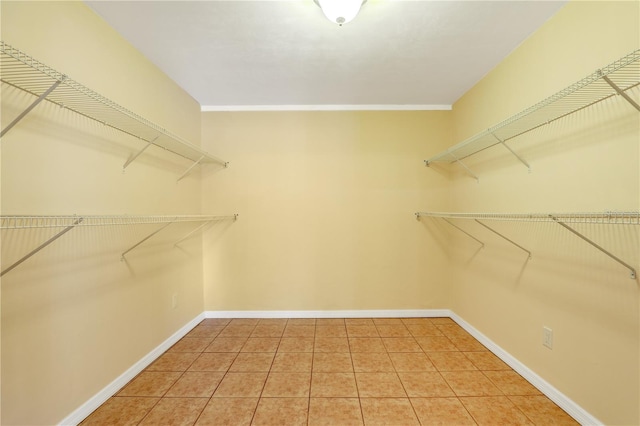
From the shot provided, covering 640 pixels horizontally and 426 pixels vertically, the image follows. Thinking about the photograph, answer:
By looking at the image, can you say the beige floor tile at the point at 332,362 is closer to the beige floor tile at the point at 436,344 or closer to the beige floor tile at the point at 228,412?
the beige floor tile at the point at 228,412

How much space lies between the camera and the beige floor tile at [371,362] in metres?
1.84

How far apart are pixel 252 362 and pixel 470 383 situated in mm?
1558

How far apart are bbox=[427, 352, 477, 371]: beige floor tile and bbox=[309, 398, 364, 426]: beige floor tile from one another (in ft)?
2.54

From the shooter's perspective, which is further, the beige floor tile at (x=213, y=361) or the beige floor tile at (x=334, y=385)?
the beige floor tile at (x=213, y=361)

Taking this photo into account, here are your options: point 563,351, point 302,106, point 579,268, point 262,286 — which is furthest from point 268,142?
point 563,351

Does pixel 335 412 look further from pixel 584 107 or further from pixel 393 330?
pixel 584 107

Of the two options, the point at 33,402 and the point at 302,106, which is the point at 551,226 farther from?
the point at 33,402

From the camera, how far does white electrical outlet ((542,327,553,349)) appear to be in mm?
1532

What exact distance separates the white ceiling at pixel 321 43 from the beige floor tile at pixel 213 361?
234 cm

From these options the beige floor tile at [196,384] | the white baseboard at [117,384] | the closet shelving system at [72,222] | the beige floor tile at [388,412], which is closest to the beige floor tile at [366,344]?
the beige floor tile at [388,412]

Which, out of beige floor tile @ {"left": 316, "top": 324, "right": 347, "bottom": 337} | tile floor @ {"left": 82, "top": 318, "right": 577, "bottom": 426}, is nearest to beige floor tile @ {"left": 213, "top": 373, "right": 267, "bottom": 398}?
tile floor @ {"left": 82, "top": 318, "right": 577, "bottom": 426}

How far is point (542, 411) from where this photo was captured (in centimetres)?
144

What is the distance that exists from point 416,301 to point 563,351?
1336 mm

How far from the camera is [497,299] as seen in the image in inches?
79.0
